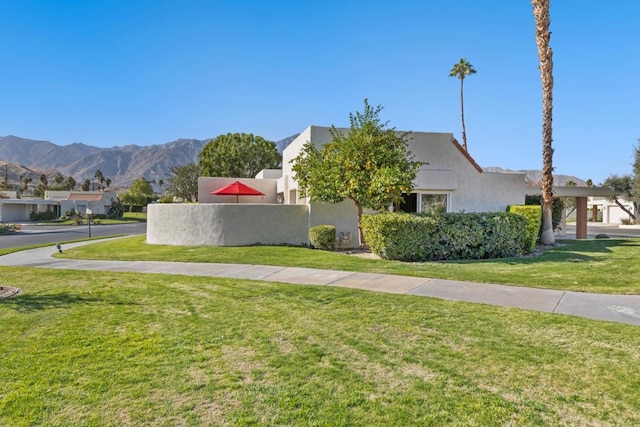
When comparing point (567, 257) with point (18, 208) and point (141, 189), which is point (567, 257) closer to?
point (18, 208)

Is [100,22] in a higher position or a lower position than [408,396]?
higher

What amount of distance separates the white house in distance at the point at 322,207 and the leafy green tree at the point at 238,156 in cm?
3166

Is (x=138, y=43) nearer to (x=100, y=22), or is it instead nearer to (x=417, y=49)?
(x=100, y=22)

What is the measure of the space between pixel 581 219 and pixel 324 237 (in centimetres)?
1507

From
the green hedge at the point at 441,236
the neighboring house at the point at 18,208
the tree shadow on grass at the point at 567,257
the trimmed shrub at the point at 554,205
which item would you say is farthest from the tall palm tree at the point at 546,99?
the neighboring house at the point at 18,208

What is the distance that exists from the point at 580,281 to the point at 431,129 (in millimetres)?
10819

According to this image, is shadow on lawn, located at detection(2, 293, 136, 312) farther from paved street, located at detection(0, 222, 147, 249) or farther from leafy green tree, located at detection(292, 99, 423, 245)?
paved street, located at detection(0, 222, 147, 249)

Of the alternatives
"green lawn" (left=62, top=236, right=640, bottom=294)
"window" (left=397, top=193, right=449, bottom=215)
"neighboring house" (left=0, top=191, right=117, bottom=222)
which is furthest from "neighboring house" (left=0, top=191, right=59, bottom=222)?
"window" (left=397, top=193, right=449, bottom=215)

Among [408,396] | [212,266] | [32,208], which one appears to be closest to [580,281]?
[408,396]

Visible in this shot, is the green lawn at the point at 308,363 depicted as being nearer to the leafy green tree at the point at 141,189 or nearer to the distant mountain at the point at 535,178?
the distant mountain at the point at 535,178

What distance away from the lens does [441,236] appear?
13.1 m

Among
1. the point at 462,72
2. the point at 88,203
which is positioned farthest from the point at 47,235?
the point at 462,72

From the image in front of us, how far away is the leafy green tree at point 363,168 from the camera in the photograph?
45.9ft

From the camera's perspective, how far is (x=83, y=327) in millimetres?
5809
